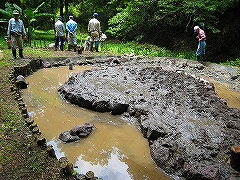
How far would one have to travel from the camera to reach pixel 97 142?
5.30 m

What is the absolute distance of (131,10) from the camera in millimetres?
16391

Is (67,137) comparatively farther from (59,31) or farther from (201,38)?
(59,31)

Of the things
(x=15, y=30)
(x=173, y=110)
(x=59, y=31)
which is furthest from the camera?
(x=59, y=31)

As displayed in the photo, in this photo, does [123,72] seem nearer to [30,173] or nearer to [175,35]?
[30,173]

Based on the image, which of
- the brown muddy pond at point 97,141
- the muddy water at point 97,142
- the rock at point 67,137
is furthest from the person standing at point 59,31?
the rock at point 67,137

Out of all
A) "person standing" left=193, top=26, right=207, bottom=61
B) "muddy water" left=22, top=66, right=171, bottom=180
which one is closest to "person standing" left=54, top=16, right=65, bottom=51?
"muddy water" left=22, top=66, right=171, bottom=180

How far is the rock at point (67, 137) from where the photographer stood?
520 centimetres

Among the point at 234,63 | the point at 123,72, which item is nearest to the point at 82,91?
the point at 123,72

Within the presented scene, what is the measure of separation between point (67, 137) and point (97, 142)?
681 millimetres

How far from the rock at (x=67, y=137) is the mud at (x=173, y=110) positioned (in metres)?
1.64

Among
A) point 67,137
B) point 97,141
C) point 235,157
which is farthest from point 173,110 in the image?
point 67,137

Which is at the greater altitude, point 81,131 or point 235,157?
point 235,157

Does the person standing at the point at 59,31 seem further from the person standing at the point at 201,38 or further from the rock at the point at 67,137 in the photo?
the rock at the point at 67,137

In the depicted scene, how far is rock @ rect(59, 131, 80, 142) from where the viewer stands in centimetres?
520
